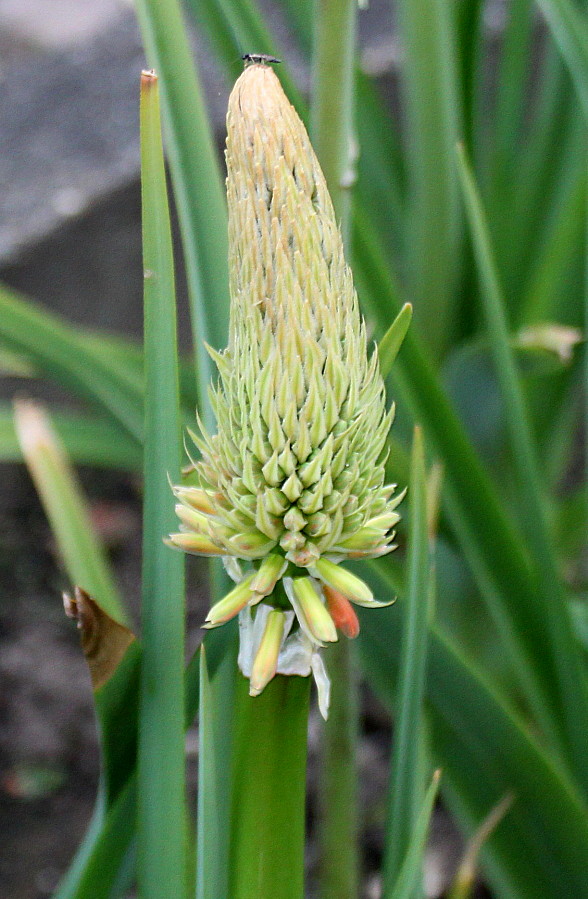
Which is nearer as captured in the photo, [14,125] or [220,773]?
[220,773]

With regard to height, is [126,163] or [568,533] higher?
[126,163]

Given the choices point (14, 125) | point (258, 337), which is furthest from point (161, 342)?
point (14, 125)

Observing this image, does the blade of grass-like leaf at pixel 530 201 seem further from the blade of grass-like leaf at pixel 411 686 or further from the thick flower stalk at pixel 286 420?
the thick flower stalk at pixel 286 420

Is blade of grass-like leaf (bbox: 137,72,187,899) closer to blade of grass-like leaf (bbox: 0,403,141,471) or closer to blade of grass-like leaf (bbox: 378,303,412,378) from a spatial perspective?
blade of grass-like leaf (bbox: 378,303,412,378)

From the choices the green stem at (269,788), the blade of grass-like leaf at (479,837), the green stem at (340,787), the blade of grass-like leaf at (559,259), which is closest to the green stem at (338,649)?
the green stem at (340,787)

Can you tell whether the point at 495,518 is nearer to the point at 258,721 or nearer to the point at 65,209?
the point at 258,721

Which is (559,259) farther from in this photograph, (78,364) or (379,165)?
(78,364)
